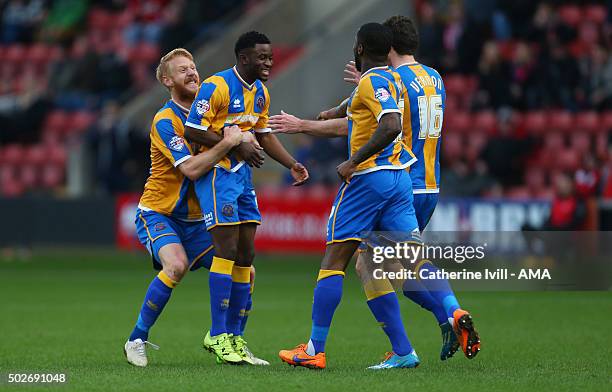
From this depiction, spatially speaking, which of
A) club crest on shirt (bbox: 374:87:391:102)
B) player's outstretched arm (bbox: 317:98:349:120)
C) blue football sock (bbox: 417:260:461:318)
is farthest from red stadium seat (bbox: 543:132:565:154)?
club crest on shirt (bbox: 374:87:391:102)

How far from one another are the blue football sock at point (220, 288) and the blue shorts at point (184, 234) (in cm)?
42

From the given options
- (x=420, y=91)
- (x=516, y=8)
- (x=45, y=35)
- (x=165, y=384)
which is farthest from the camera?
(x=45, y=35)

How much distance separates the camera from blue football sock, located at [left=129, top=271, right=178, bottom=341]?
8500mm

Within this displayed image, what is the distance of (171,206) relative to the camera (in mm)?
8734

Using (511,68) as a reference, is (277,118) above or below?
below

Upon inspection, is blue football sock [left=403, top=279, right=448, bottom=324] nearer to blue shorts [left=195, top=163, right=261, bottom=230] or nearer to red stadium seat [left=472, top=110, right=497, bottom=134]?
blue shorts [left=195, top=163, right=261, bottom=230]

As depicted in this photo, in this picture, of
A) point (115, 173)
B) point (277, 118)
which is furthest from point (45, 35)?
point (277, 118)

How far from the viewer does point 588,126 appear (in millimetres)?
19953

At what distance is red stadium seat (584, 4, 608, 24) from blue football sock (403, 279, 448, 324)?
1435 centimetres

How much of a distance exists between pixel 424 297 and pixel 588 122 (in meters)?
12.5

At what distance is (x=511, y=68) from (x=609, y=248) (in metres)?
5.81

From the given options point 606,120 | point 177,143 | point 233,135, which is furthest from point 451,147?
point 233,135

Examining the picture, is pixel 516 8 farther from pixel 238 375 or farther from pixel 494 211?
pixel 238 375

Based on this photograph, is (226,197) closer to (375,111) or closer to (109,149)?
(375,111)
